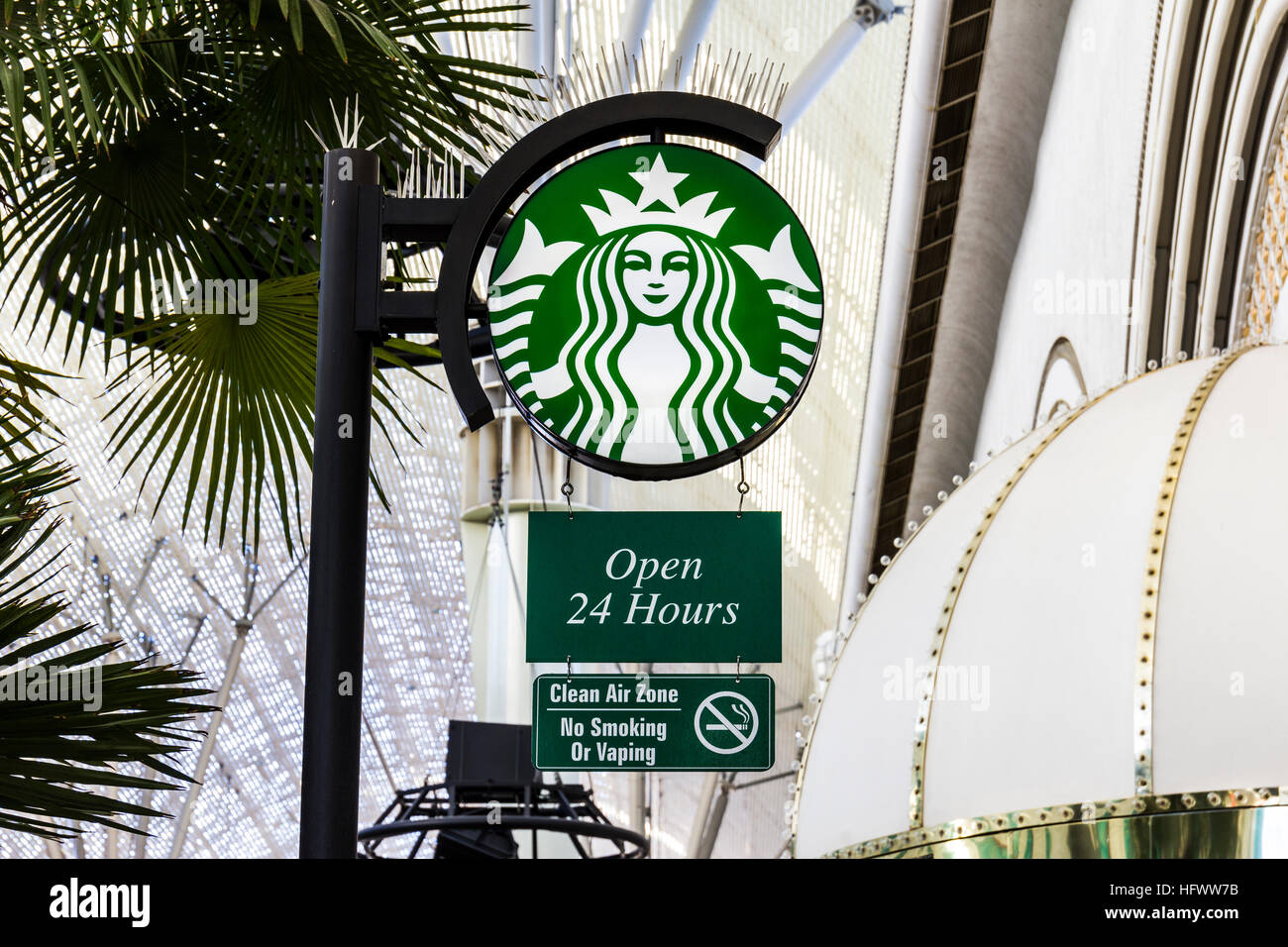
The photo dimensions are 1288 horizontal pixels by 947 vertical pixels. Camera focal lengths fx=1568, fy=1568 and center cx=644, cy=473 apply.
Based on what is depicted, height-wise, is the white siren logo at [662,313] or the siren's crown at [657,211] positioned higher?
the siren's crown at [657,211]

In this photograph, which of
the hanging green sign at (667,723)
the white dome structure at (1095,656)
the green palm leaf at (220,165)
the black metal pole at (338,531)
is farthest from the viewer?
the green palm leaf at (220,165)

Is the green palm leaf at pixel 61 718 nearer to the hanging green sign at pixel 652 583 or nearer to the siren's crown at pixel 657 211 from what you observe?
the hanging green sign at pixel 652 583

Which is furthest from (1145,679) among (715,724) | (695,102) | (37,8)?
(37,8)

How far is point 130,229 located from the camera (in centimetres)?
563

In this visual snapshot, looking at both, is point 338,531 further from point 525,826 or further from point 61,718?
point 525,826

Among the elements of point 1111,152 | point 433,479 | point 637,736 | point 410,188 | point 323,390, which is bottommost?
point 637,736

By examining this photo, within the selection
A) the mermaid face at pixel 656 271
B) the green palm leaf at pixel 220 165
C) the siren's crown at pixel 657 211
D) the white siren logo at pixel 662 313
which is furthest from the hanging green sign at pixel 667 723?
the green palm leaf at pixel 220 165

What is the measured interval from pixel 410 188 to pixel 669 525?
3.57 ft

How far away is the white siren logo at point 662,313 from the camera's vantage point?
3475mm

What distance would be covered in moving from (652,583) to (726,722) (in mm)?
382

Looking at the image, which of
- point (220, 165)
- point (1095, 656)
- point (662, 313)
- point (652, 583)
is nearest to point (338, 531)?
point (652, 583)

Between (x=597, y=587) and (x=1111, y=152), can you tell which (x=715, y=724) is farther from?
(x=1111, y=152)

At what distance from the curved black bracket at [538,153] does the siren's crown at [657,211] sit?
119 millimetres

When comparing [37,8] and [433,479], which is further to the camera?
[433,479]
